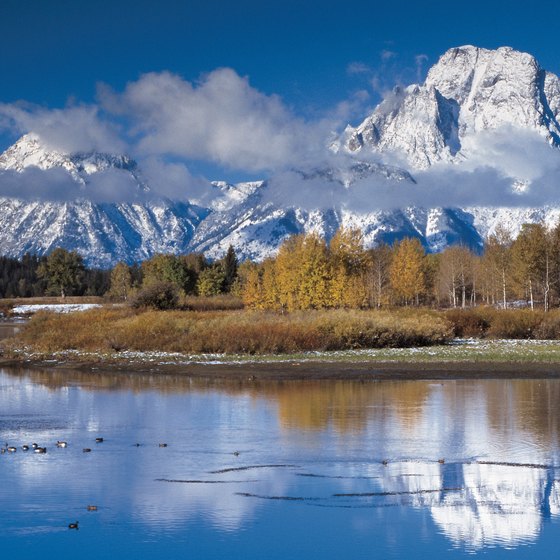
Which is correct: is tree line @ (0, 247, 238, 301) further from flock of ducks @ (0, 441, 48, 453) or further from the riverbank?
flock of ducks @ (0, 441, 48, 453)

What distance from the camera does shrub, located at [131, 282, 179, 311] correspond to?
62206mm

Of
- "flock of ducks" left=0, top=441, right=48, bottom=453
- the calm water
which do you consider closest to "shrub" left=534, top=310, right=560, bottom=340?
the calm water

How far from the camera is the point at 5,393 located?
3095 centimetres

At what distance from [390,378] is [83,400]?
41.4 ft

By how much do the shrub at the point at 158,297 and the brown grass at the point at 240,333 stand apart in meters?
8.94

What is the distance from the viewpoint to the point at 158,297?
6344 cm

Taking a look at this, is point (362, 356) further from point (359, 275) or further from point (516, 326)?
point (359, 275)

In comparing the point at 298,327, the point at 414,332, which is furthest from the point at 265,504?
the point at 414,332

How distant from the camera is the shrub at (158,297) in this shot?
2449 inches

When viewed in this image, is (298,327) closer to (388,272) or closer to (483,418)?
(483,418)

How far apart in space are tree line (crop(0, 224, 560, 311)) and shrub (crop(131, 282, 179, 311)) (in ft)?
0.94

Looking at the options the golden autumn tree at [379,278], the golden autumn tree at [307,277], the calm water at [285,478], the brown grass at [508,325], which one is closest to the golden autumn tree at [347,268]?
the golden autumn tree at [307,277]

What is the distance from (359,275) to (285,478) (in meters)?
69.0

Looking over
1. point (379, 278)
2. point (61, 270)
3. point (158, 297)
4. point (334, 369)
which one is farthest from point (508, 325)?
point (61, 270)
